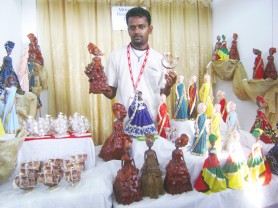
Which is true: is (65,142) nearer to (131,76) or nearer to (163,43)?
(131,76)

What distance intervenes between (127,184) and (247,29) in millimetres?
2052

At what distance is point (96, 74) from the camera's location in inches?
79.8

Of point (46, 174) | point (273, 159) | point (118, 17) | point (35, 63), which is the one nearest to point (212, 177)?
point (273, 159)

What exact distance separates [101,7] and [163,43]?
84 centimetres

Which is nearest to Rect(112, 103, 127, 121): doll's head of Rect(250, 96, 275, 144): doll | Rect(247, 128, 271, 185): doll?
Rect(247, 128, 271, 185): doll

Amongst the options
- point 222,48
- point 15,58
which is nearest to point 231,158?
point 222,48

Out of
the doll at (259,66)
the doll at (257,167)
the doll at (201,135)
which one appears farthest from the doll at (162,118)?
the doll at (259,66)

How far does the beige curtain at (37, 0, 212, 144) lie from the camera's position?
3084mm

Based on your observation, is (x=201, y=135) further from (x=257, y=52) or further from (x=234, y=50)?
(x=234, y=50)

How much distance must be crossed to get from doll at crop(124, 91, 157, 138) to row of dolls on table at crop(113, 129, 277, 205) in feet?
1.05

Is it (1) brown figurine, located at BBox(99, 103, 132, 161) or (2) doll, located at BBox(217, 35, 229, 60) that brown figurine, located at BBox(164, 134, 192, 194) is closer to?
(1) brown figurine, located at BBox(99, 103, 132, 161)

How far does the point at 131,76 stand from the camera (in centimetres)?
221

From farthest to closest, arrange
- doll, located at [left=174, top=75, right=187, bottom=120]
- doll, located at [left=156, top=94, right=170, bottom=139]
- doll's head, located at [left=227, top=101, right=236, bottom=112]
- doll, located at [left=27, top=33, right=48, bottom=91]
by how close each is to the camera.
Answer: doll, located at [left=27, top=33, right=48, bottom=91], doll, located at [left=174, top=75, right=187, bottom=120], doll, located at [left=156, top=94, right=170, bottom=139], doll's head, located at [left=227, top=101, right=236, bottom=112]

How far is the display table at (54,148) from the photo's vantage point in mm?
1933
